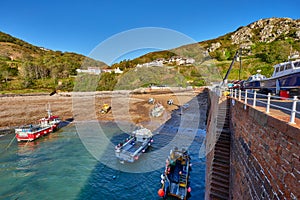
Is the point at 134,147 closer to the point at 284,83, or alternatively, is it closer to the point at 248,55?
the point at 284,83

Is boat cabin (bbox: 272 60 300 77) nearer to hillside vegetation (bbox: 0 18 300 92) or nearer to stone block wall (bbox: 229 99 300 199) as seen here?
stone block wall (bbox: 229 99 300 199)

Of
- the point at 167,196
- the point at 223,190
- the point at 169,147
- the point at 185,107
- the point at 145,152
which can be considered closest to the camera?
the point at 223,190

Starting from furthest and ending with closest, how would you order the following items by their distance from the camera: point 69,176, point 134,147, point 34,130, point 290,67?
1. point 34,130
2. point 134,147
3. point 69,176
4. point 290,67

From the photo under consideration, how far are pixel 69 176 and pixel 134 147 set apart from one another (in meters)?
5.77

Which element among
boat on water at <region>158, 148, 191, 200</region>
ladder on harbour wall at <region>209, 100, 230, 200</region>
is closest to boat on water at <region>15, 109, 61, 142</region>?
boat on water at <region>158, 148, 191, 200</region>

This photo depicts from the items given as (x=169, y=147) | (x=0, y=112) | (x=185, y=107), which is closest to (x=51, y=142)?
(x=169, y=147)

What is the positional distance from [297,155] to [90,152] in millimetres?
16135

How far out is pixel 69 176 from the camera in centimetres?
1186

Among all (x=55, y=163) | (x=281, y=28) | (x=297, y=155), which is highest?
(x=281, y=28)

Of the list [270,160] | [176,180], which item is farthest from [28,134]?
[270,160]

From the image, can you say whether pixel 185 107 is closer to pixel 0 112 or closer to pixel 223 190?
pixel 223 190

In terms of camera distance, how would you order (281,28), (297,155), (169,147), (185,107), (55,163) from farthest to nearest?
(281,28)
(185,107)
(169,147)
(55,163)
(297,155)

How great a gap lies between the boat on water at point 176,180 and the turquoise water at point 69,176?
87 centimetres

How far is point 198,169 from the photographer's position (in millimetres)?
11766
